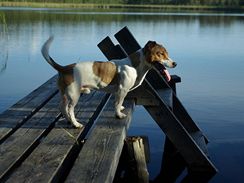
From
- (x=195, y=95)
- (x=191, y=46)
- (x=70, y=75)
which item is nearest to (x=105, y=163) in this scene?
(x=70, y=75)

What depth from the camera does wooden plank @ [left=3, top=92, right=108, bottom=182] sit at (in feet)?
13.6

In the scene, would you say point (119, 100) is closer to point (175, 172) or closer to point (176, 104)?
point (175, 172)

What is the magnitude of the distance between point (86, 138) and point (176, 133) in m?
1.67

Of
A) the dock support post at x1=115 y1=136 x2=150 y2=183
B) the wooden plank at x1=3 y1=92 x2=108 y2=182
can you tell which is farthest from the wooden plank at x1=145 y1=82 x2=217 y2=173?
the wooden plank at x1=3 y1=92 x2=108 y2=182

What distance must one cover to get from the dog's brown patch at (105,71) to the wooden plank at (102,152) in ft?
1.94

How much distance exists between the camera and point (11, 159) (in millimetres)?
4555

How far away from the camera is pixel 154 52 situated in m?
6.03

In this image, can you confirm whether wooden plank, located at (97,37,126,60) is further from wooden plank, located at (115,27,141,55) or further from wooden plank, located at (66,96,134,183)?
wooden plank, located at (66,96,134,183)

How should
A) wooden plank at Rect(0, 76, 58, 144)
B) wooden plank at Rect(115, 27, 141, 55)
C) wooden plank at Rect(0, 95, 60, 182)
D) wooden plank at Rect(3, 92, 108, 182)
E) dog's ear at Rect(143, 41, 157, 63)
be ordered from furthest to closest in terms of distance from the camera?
wooden plank at Rect(115, 27, 141, 55)
dog's ear at Rect(143, 41, 157, 63)
wooden plank at Rect(0, 76, 58, 144)
wooden plank at Rect(0, 95, 60, 182)
wooden plank at Rect(3, 92, 108, 182)

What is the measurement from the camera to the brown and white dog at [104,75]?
18.3ft

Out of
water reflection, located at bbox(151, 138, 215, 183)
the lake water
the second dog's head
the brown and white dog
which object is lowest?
water reflection, located at bbox(151, 138, 215, 183)

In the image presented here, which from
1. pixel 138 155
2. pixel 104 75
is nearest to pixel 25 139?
pixel 104 75

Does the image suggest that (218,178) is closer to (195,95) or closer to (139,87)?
(139,87)

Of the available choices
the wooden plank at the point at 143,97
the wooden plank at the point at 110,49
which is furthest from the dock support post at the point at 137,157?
the wooden plank at the point at 110,49
